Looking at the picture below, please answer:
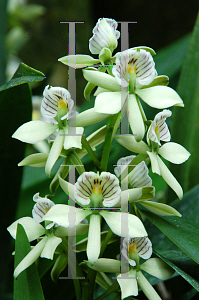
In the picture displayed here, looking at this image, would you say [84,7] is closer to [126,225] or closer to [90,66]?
[90,66]

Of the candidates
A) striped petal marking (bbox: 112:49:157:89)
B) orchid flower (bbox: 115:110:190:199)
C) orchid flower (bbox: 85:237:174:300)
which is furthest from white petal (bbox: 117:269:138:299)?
striped petal marking (bbox: 112:49:157:89)

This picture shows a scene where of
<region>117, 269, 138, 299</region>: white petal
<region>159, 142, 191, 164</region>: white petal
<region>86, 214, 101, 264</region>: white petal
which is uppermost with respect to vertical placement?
<region>159, 142, 191, 164</region>: white petal

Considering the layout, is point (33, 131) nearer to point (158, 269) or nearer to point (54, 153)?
point (54, 153)

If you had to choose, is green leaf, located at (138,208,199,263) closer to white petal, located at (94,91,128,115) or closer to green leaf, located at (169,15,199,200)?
white petal, located at (94,91,128,115)

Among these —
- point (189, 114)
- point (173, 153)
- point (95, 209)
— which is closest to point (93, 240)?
point (95, 209)

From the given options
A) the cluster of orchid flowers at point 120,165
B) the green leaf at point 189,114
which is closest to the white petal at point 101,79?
the cluster of orchid flowers at point 120,165

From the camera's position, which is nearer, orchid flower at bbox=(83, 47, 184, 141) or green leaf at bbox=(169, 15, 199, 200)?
orchid flower at bbox=(83, 47, 184, 141)

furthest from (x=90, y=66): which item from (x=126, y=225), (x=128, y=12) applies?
(x=128, y=12)
